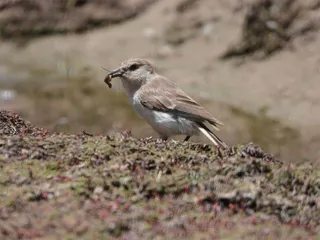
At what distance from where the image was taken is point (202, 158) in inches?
288

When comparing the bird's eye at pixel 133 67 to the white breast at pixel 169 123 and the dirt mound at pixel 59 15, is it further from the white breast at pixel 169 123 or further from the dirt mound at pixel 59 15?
the dirt mound at pixel 59 15

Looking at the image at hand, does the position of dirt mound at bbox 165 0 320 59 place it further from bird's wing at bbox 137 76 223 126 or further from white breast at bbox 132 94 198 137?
white breast at bbox 132 94 198 137

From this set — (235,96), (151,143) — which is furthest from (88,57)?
(151,143)

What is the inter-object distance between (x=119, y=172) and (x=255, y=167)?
3.59 ft

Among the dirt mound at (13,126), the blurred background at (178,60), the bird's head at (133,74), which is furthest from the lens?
the blurred background at (178,60)

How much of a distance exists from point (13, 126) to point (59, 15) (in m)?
10.1

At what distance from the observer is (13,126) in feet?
27.9

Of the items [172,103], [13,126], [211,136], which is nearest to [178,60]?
[172,103]

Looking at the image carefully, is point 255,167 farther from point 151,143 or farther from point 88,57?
point 88,57

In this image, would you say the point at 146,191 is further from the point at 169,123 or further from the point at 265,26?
the point at 265,26

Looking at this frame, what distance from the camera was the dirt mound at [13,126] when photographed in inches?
328

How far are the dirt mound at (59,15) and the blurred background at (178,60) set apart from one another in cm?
2

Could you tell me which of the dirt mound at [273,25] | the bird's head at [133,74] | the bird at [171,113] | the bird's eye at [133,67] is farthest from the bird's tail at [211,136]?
the dirt mound at [273,25]

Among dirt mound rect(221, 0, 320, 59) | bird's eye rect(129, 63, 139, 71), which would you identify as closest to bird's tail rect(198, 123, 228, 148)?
bird's eye rect(129, 63, 139, 71)
